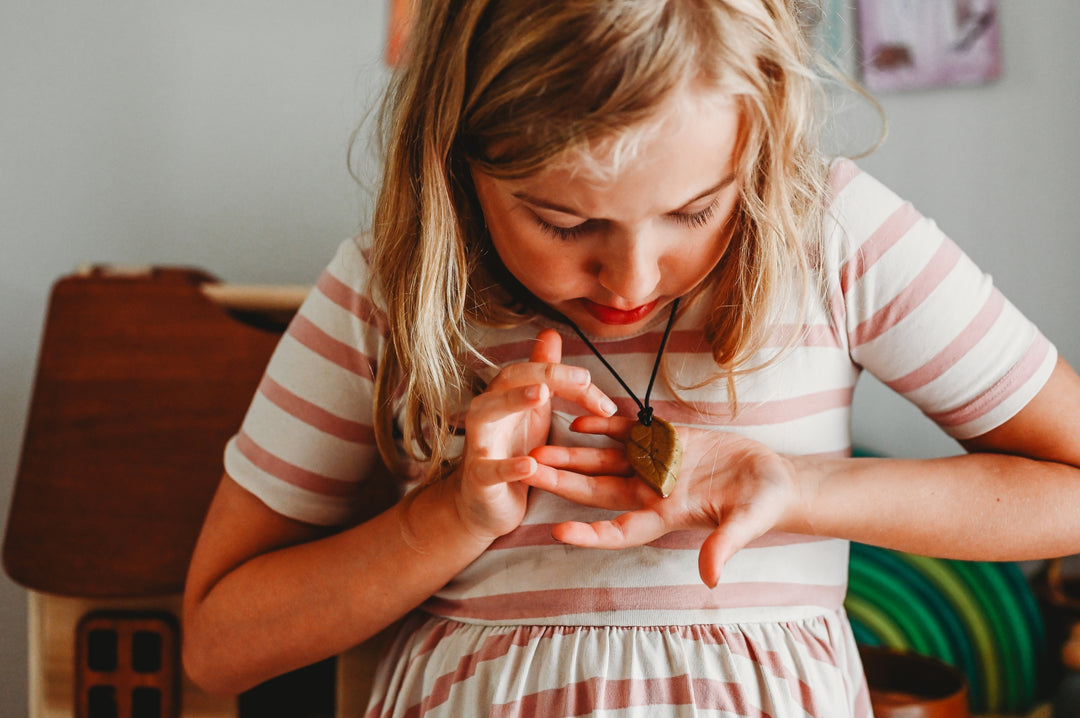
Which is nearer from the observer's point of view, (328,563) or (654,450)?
(654,450)

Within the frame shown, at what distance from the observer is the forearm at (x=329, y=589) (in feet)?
2.39

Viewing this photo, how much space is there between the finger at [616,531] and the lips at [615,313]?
14 centimetres

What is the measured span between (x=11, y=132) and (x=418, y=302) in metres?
0.87

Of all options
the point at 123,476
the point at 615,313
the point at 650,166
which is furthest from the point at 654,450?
the point at 123,476

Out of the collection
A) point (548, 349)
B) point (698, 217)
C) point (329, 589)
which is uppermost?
point (698, 217)

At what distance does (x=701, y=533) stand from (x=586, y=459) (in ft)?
0.38

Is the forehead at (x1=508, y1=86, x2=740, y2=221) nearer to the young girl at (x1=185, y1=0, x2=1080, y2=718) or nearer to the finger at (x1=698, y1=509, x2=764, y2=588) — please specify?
the young girl at (x1=185, y1=0, x2=1080, y2=718)

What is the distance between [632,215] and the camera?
553 millimetres

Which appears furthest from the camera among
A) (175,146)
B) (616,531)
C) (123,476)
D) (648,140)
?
(175,146)

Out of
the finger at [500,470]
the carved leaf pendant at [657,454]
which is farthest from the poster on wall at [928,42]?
the finger at [500,470]

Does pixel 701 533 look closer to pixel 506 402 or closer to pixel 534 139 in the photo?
pixel 506 402

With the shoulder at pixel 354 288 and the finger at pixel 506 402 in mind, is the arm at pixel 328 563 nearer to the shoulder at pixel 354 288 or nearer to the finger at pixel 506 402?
the finger at pixel 506 402

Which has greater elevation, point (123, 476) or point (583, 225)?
point (583, 225)

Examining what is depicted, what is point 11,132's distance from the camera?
3.96 ft
